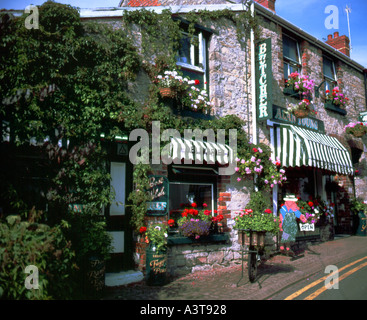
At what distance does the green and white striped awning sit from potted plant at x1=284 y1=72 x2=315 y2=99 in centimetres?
128

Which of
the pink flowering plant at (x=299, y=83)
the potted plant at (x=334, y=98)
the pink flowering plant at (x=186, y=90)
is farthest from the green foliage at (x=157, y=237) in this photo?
the potted plant at (x=334, y=98)

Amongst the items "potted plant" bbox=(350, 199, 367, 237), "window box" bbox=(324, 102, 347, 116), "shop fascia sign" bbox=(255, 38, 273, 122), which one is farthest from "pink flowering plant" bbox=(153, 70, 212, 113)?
"potted plant" bbox=(350, 199, 367, 237)

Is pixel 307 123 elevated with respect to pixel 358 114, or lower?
lower

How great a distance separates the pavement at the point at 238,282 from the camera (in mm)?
5316

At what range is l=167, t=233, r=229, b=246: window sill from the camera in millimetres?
6705

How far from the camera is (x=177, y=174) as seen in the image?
7.54m

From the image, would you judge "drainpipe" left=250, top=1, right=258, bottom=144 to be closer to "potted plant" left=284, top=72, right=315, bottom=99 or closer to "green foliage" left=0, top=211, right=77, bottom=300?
"potted plant" left=284, top=72, right=315, bottom=99

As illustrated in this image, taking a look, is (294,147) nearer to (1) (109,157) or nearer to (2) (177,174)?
(2) (177,174)

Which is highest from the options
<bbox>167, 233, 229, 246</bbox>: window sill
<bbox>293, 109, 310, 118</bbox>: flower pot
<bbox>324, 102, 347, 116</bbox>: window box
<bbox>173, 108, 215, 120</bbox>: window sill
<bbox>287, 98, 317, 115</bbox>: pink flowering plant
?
<bbox>324, 102, 347, 116</bbox>: window box

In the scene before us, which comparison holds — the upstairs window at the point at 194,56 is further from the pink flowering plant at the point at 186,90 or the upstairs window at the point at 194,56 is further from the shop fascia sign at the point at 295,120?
the shop fascia sign at the point at 295,120

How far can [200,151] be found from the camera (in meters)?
7.13
